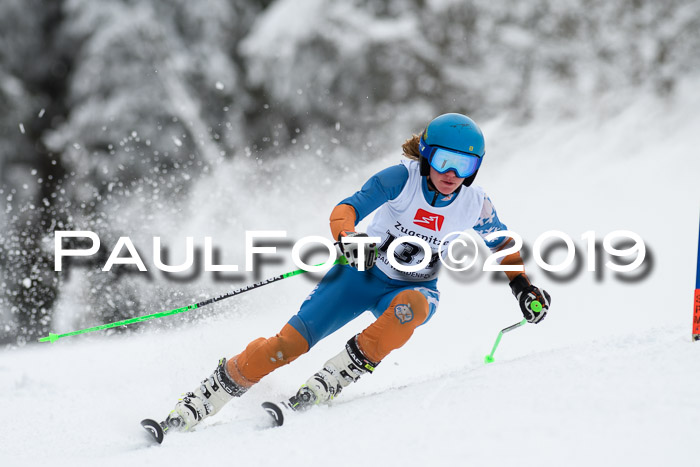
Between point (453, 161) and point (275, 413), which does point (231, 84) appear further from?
point (275, 413)

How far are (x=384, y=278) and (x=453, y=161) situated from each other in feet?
2.09

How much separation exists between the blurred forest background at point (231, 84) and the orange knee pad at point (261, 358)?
821cm

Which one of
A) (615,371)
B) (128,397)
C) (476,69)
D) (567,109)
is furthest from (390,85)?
(615,371)

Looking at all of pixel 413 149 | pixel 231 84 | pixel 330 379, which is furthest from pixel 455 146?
pixel 231 84

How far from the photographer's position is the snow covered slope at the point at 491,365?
153 cm

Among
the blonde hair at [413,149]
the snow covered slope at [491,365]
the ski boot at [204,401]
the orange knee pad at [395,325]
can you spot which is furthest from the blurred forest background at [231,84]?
the orange knee pad at [395,325]

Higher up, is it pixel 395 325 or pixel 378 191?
pixel 378 191

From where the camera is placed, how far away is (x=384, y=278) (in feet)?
9.06

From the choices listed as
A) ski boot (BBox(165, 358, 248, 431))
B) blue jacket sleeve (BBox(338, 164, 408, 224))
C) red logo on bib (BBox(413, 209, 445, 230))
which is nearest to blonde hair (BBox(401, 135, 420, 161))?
blue jacket sleeve (BBox(338, 164, 408, 224))

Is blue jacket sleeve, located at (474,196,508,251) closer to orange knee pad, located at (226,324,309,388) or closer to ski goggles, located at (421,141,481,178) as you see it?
ski goggles, located at (421,141,481,178)

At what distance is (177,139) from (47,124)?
2.33 meters

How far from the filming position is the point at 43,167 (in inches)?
443

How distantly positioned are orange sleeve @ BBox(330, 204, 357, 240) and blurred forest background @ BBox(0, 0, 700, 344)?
8392 millimetres

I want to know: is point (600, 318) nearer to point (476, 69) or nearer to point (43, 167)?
point (476, 69)
